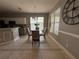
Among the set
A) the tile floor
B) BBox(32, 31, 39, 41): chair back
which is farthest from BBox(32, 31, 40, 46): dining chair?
the tile floor

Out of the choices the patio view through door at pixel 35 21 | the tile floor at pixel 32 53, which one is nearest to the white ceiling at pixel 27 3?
the tile floor at pixel 32 53

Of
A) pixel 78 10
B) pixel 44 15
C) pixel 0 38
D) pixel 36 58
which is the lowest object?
pixel 36 58

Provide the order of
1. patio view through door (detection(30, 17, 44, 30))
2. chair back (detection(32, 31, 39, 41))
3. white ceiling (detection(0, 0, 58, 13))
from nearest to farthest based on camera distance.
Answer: chair back (detection(32, 31, 39, 41))
white ceiling (detection(0, 0, 58, 13))
patio view through door (detection(30, 17, 44, 30))

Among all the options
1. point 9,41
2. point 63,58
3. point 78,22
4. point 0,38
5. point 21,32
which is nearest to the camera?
point 78,22

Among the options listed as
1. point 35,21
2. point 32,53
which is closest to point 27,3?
point 32,53

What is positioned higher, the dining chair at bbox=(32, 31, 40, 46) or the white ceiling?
the white ceiling

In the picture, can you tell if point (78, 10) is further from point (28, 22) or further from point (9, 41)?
point (28, 22)

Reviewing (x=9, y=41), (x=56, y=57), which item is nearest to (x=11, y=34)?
(x=9, y=41)

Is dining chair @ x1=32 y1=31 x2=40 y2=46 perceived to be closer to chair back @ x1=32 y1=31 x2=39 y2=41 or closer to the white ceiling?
chair back @ x1=32 y1=31 x2=39 y2=41

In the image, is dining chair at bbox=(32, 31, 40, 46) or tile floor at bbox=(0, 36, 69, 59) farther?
dining chair at bbox=(32, 31, 40, 46)

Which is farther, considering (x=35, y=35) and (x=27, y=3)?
(x=27, y=3)

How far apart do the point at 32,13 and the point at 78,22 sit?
7.82 metres

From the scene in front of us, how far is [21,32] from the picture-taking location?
388 inches

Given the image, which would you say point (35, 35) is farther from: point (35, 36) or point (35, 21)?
point (35, 21)
